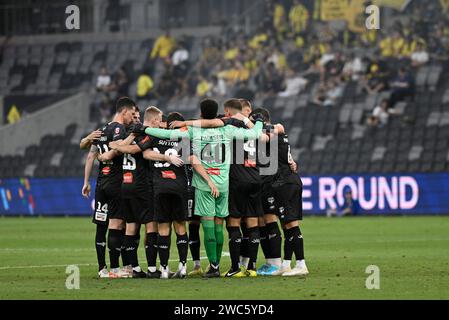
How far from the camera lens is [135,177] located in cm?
1578

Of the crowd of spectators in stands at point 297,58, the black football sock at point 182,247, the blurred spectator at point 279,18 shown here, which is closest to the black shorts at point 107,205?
the black football sock at point 182,247

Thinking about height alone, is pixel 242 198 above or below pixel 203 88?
above

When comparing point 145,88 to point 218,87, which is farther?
point 145,88

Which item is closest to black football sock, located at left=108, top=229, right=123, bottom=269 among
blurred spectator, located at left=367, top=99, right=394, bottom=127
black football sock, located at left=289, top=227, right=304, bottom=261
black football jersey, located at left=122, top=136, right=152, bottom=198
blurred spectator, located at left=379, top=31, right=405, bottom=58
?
black football jersey, located at left=122, top=136, right=152, bottom=198

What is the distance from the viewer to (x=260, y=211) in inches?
631

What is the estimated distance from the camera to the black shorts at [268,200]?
53.1 feet

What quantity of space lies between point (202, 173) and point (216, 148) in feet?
1.34

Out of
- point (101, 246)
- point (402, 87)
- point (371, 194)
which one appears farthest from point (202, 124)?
point (402, 87)

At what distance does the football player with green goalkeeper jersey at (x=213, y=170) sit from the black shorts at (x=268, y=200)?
2.32 ft

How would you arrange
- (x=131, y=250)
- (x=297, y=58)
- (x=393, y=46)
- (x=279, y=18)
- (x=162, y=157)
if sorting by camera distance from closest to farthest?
(x=162, y=157)
(x=131, y=250)
(x=393, y=46)
(x=297, y=58)
(x=279, y=18)

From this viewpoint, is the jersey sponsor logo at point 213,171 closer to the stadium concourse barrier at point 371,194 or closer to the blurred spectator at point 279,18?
the stadium concourse barrier at point 371,194

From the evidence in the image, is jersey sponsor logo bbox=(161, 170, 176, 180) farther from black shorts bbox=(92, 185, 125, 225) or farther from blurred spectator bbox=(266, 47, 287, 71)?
blurred spectator bbox=(266, 47, 287, 71)

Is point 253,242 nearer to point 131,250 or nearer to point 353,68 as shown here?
point 131,250

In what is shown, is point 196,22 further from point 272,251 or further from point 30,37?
point 272,251
